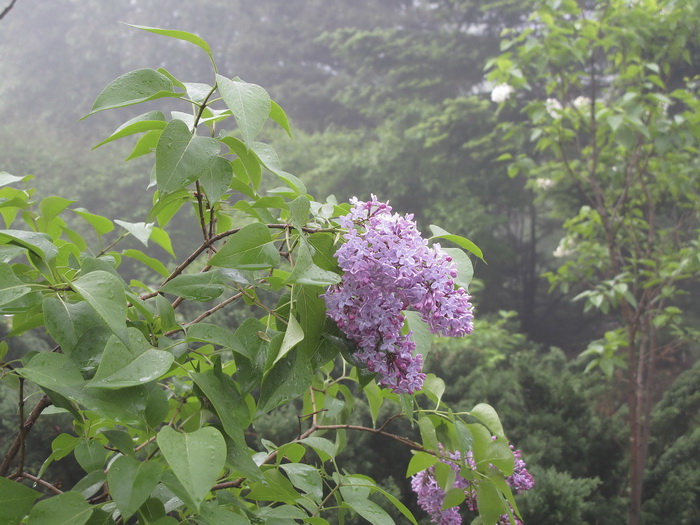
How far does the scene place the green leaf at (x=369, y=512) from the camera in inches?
24.2

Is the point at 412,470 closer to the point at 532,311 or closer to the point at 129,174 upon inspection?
the point at 532,311

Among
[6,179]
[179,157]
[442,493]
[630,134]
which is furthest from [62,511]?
[630,134]

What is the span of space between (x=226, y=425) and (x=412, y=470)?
365 mm

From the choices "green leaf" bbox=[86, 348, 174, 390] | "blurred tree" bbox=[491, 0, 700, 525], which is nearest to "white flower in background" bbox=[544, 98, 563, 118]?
"blurred tree" bbox=[491, 0, 700, 525]

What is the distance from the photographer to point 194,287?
53 centimetres

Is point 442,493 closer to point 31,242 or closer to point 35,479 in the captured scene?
point 35,479

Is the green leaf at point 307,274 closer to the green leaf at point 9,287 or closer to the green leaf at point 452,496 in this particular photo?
the green leaf at point 9,287

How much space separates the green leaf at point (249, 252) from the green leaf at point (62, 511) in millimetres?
193

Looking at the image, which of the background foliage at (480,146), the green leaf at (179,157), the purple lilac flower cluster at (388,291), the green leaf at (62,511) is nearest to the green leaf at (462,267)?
the purple lilac flower cluster at (388,291)

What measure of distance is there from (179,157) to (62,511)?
0.85 ft

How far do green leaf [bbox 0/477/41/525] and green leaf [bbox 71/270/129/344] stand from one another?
0.47 ft

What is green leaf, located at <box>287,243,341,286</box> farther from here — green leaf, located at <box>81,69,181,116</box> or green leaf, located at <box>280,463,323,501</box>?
green leaf, located at <box>280,463,323,501</box>

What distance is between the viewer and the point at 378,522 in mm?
608

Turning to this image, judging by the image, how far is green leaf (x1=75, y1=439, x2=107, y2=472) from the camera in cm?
56
